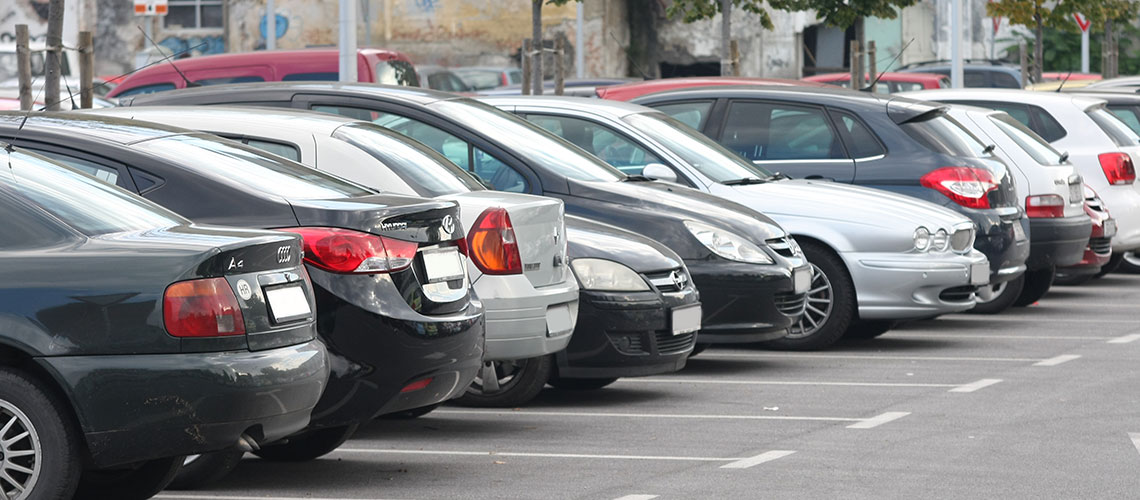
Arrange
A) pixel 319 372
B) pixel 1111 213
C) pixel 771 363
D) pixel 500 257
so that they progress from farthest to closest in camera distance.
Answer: pixel 1111 213, pixel 771 363, pixel 500 257, pixel 319 372

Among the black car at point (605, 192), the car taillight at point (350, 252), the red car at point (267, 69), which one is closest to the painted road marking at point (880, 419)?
the black car at point (605, 192)

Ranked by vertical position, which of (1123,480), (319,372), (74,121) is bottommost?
(1123,480)

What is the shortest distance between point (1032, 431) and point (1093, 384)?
183cm

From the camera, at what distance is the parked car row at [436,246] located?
5.51 metres

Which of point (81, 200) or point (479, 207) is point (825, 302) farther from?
point (81, 200)

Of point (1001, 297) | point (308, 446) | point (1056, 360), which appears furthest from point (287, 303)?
point (1001, 297)

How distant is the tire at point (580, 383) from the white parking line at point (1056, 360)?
9.25 ft

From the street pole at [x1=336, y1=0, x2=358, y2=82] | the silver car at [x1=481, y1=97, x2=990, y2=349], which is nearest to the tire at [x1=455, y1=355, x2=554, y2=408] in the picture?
the silver car at [x1=481, y1=97, x2=990, y2=349]

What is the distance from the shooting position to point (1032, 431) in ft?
26.7

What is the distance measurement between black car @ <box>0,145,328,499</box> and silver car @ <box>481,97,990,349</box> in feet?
18.1

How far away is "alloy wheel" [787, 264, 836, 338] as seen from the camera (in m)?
11.4

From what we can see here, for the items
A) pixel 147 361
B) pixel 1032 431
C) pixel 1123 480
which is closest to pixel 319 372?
pixel 147 361

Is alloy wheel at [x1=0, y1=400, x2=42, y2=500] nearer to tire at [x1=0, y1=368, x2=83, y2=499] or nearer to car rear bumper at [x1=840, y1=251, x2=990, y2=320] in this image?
tire at [x1=0, y1=368, x2=83, y2=499]

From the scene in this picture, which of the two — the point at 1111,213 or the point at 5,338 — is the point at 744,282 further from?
the point at 1111,213
